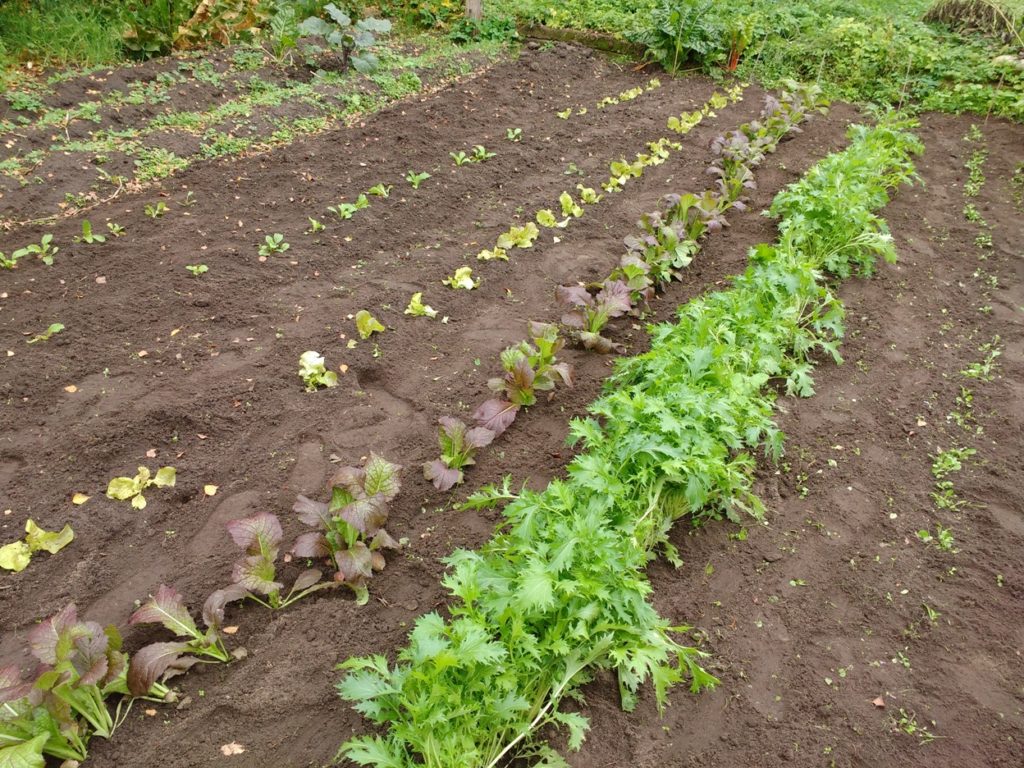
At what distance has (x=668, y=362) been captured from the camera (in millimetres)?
3289

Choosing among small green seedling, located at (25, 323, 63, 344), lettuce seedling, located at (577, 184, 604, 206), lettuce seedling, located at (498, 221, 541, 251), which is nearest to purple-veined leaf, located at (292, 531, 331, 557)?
small green seedling, located at (25, 323, 63, 344)

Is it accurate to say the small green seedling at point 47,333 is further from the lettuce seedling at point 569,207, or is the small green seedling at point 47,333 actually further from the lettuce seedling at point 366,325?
the lettuce seedling at point 569,207

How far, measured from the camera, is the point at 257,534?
8.72ft

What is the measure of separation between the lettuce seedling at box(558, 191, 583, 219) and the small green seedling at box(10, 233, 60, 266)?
3654 mm

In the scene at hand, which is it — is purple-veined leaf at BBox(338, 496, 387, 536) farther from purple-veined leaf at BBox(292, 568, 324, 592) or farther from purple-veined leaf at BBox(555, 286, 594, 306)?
purple-veined leaf at BBox(555, 286, 594, 306)

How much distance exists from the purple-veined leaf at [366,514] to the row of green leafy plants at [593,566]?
1.22 ft

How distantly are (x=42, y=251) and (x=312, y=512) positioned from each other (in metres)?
3.14

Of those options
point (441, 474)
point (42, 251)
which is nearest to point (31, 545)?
point (441, 474)

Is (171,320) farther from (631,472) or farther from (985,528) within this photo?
(985,528)

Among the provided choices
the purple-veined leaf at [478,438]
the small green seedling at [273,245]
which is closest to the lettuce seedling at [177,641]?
the purple-veined leaf at [478,438]

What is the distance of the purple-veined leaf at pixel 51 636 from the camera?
7.02 feet

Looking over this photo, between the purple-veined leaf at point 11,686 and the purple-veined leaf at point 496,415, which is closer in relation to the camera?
the purple-veined leaf at point 11,686

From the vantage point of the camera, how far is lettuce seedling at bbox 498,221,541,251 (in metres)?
4.98

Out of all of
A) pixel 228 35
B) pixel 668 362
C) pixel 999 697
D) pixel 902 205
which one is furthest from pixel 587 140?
pixel 999 697
